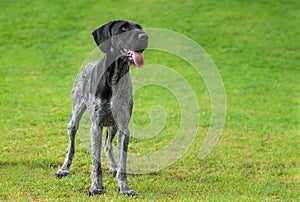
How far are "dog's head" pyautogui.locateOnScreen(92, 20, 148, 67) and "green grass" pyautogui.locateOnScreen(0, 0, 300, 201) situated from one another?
198 cm

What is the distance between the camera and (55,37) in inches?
992

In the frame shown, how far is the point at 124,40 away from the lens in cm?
690

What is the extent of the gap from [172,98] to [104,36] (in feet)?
33.2

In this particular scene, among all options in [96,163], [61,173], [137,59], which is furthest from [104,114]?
[61,173]

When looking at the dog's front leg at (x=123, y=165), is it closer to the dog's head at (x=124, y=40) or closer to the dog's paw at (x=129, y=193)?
the dog's paw at (x=129, y=193)

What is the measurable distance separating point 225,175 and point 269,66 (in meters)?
14.5

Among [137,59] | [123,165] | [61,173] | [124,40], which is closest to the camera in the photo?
[137,59]

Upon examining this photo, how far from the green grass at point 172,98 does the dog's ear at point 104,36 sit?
2153 millimetres

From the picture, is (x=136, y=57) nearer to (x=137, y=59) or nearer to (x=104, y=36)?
(x=137, y=59)

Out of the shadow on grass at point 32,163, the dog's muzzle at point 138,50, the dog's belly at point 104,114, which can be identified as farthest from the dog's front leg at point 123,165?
the shadow on grass at point 32,163

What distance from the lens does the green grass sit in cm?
795

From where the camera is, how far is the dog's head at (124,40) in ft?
22.2

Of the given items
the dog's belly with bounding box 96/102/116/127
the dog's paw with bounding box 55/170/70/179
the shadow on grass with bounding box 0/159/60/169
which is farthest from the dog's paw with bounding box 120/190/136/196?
the shadow on grass with bounding box 0/159/60/169

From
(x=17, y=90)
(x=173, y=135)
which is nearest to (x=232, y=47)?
(x=17, y=90)
